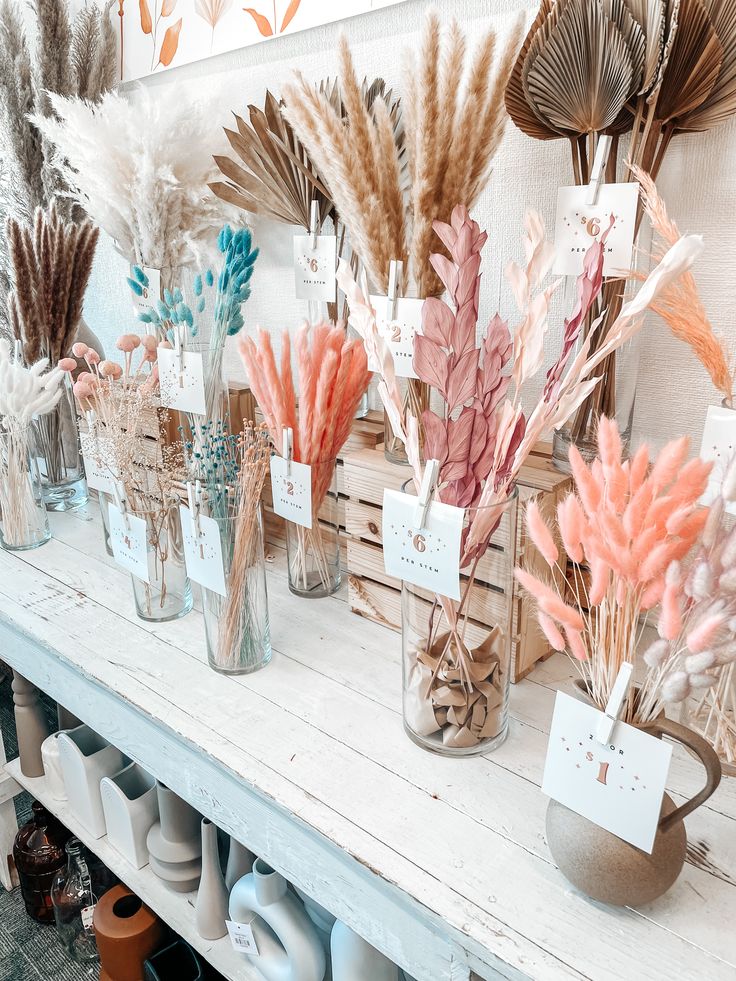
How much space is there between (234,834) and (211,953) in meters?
0.35

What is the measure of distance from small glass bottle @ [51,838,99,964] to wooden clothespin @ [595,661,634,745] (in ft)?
4.03

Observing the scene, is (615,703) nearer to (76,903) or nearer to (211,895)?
(211,895)

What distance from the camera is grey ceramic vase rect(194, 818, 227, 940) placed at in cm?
122

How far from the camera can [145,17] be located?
1629 millimetres

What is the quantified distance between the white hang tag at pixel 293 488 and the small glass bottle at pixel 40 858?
0.93 m

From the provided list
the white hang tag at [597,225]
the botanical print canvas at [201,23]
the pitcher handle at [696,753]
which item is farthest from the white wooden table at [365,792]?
the botanical print canvas at [201,23]

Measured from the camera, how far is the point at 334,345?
3.79 ft

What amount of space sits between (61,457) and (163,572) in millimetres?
614

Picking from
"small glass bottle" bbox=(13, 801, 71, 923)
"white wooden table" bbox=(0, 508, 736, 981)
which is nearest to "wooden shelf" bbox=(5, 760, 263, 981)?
"white wooden table" bbox=(0, 508, 736, 981)

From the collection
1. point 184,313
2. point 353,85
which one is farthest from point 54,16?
point 353,85

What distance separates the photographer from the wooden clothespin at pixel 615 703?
2.21 ft

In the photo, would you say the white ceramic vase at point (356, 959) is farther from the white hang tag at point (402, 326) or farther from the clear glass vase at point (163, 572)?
the white hang tag at point (402, 326)

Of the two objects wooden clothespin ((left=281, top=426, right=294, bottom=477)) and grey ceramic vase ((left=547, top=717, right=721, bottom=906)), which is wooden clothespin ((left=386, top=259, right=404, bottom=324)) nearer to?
wooden clothespin ((left=281, top=426, right=294, bottom=477))

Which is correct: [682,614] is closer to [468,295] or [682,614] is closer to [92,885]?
[468,295]
